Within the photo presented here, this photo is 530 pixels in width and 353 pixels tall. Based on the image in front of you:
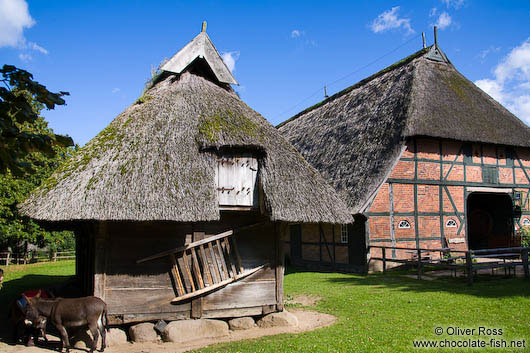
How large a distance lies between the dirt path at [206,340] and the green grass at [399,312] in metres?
0.38

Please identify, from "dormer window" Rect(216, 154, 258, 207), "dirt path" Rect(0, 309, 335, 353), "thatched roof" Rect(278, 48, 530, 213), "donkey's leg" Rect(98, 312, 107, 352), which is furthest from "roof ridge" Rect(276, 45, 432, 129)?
"donkey's leg" Rect(98, 312, 107, 352)

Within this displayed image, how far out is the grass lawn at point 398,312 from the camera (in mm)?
7262

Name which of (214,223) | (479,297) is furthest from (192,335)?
(479,297)

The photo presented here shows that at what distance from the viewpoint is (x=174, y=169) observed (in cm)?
854

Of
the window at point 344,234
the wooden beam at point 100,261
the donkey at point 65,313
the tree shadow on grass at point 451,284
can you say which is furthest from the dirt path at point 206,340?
the window at point 344,234

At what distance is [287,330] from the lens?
28.7 ft

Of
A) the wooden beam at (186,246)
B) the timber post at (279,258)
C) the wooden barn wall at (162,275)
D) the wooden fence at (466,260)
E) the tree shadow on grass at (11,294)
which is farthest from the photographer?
the wooden fence at (466,260)

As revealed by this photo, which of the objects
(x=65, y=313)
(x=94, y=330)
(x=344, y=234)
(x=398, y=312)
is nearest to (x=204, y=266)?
(x=94, y=330)

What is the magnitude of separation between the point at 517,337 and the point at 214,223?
241 inches

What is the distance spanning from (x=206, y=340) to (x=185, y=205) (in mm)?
2757

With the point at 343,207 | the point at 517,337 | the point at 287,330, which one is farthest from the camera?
the point at 343,207

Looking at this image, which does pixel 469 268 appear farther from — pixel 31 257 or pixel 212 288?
pixel 31 257

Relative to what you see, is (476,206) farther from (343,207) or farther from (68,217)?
(68,217)

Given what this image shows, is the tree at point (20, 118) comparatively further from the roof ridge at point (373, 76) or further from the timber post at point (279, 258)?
the roof ridge at point (373, 76)
